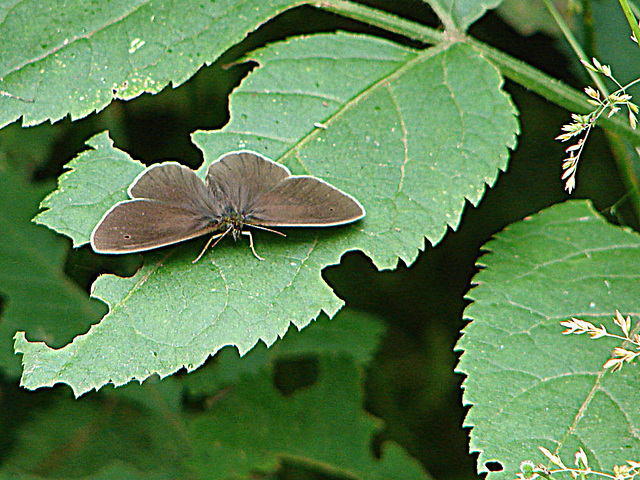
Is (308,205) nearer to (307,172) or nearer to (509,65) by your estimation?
(307,172)

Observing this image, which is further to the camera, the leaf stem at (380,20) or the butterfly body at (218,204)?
the leaf stem at (380,20)

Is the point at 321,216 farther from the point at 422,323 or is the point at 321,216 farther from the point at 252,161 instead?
the point at 422,323

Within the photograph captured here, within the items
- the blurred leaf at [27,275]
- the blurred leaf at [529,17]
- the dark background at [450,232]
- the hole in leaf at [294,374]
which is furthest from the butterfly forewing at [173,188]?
the blurred leaf at [529,17]

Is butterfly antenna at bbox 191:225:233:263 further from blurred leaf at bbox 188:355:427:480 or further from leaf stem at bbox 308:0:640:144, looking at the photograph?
blurred leaf at bbox 188:355:427:480

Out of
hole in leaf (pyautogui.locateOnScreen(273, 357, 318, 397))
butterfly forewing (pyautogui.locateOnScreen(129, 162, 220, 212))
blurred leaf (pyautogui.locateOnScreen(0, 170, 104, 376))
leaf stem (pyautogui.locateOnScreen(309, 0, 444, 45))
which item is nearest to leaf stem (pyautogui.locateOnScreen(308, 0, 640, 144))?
leaf stem (pyautogui.locateOnScreen(309, 0, 444, 45))

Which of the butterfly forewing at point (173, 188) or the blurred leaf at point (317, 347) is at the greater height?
the butterfly forewing at point (173, 188)

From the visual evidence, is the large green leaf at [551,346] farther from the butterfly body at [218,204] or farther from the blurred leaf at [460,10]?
the blurred leaf at [460,10]
